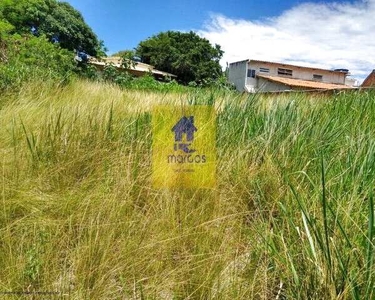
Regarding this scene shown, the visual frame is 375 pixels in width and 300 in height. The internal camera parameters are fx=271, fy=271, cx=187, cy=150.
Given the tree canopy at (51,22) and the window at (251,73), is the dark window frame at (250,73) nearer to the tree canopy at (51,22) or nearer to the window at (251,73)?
the window at (251,73)

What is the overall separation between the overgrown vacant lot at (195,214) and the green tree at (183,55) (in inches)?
1019

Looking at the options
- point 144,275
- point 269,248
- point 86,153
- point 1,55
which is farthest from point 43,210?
point 1,55

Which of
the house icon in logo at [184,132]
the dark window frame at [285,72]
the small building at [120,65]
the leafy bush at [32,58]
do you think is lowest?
the house icon in logo at [184,132]

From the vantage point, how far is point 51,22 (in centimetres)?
1683

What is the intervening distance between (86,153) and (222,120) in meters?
1.14

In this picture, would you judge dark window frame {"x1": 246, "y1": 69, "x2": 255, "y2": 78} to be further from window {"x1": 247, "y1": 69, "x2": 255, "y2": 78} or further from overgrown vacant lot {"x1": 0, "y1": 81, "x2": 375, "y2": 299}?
overgrown vacant lot {"x1": 0, "y1": 81, "x2": 375, "y2": 299}

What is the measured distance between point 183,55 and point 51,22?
47.0 ft

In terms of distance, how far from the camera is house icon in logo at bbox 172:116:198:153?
2.08 m

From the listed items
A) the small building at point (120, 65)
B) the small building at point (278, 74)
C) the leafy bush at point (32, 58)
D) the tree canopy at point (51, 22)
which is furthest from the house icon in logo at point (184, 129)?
the small building at point (278, 74)

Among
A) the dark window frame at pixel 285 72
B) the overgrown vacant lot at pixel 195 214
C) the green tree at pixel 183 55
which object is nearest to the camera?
the overgrown vacant lot at pixel 195 214

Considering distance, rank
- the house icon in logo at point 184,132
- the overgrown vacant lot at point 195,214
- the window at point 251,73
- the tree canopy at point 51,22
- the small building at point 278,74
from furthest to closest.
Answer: the window at point 251,73, the small building at point 278,74, the tree canopy at point 51,22, the house icon in logo at point 184,132, the overgrown vacant lot at point 195,214

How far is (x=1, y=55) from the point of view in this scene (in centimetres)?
612

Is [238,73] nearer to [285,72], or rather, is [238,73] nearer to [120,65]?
[285,72]

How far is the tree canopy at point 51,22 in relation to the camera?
42.0 ft
